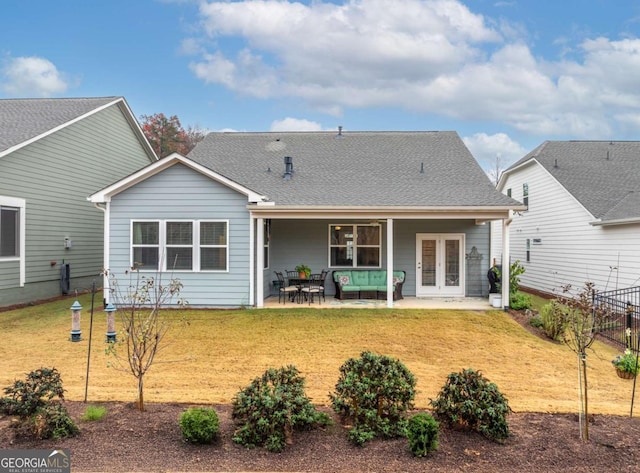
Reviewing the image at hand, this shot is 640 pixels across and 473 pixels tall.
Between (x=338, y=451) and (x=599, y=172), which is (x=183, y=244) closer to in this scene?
(x=338, y=451)

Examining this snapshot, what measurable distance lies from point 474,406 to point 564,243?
12.9 metres

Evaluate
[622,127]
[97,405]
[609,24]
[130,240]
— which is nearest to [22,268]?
[130,240]

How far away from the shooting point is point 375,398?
3936mm

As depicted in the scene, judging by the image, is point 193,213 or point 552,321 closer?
point 552,321

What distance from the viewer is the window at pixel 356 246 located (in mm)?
13477

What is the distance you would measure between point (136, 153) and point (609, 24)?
19.5m

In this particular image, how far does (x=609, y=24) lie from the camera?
1698cm

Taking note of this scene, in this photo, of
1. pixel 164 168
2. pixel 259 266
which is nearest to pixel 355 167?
pixel 259 266

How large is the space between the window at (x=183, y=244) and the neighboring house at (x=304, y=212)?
26 mm

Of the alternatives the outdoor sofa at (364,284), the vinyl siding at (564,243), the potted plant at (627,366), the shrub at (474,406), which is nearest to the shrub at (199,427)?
the shrub at (474,406)

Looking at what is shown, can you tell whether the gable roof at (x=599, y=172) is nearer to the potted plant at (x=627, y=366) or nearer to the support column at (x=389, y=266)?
the support column at (x=389, y=266)

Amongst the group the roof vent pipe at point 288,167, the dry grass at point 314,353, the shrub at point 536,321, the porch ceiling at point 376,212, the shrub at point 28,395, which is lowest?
the dry grass at point 314,353

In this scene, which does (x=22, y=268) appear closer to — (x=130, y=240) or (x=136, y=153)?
(x=130, y=240)

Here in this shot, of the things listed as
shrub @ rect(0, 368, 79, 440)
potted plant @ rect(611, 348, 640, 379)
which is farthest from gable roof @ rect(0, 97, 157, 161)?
potted plant @ rect(611, 348, 640, 379)
